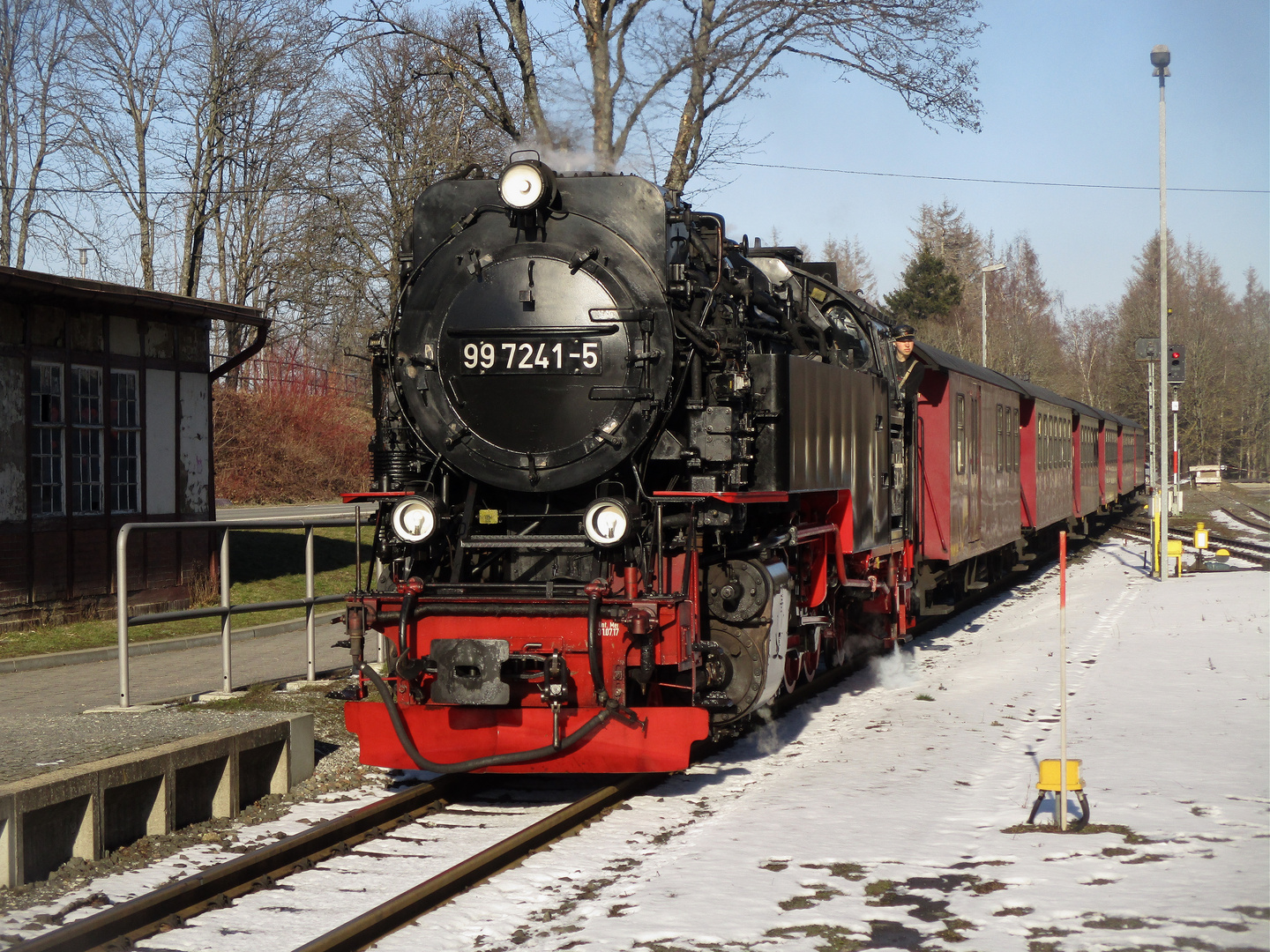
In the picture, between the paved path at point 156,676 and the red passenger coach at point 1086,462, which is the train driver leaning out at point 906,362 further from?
the red passenger coach at point 1086,462

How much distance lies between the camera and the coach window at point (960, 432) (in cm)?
1403

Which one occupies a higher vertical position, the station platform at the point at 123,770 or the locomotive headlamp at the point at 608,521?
A: the locomotive headlamp at the point at 608,521

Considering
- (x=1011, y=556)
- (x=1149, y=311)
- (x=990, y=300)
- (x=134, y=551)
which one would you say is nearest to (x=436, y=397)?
(x=134, y=551)

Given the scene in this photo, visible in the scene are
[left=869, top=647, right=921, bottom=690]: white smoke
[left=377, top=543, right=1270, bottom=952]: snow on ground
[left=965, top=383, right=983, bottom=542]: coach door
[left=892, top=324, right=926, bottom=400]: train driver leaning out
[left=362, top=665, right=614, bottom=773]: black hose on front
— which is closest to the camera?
[left=377, top=543, right=1270, bottom=952]: snow on ground

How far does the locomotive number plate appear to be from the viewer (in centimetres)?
682

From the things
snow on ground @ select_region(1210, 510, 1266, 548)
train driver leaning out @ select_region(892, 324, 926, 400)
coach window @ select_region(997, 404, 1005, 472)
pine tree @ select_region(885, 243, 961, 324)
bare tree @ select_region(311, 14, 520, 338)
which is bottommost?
snow on ground @ select_region(1210, 510, 1266, 548)

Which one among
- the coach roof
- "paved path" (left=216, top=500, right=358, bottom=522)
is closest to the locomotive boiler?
the coach roof

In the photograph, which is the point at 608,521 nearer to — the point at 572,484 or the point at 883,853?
the point at 572,484

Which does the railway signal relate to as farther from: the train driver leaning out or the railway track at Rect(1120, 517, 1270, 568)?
the train driver leaning out

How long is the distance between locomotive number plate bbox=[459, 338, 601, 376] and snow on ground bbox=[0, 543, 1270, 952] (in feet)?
7.90

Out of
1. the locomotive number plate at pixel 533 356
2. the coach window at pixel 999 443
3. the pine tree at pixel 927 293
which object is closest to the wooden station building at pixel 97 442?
the locomotive number plate at pixel 533 356

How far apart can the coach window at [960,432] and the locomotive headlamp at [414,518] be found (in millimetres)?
8514

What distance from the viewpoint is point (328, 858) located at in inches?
225

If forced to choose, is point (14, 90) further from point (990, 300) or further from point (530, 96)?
point (990, 300)
